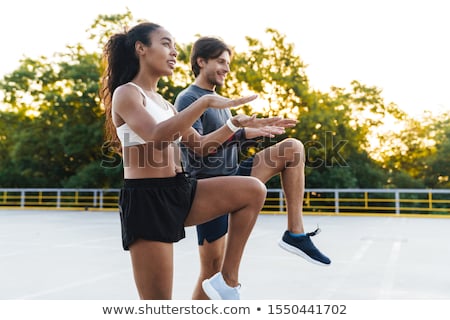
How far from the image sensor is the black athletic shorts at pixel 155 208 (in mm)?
1839

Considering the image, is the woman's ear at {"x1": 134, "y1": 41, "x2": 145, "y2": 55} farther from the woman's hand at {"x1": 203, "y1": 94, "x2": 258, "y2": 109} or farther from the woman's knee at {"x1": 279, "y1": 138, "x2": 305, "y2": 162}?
the woman's knee at {"x1": 279, "y1": 138, "x2": 305, "y2": 162}

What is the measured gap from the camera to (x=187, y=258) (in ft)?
18.9

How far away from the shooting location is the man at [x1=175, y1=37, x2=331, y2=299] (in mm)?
2223

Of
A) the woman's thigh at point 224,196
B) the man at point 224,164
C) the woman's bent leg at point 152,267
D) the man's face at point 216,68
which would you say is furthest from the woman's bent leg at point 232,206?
the man's face at point 216,68

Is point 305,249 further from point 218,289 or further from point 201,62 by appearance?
point 201,62

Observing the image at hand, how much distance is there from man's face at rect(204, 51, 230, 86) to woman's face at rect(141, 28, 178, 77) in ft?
1.89

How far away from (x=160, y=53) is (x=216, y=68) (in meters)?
0.63

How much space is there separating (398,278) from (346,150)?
13636 mm

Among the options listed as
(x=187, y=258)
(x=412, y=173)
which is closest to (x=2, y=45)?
(x=187, y=258)

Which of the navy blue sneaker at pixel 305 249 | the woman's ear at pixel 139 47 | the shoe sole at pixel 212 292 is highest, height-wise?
the woman's ear at pixel 139 47

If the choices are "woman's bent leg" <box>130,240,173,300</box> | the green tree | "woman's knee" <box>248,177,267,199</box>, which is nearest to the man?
"woman's knee" <box>248,177,267,199</box>

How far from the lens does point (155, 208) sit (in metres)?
1.85

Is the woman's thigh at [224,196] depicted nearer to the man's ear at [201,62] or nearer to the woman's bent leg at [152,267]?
the woman's bent leg at [152,267]

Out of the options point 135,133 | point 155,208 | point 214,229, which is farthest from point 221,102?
point 214,229
